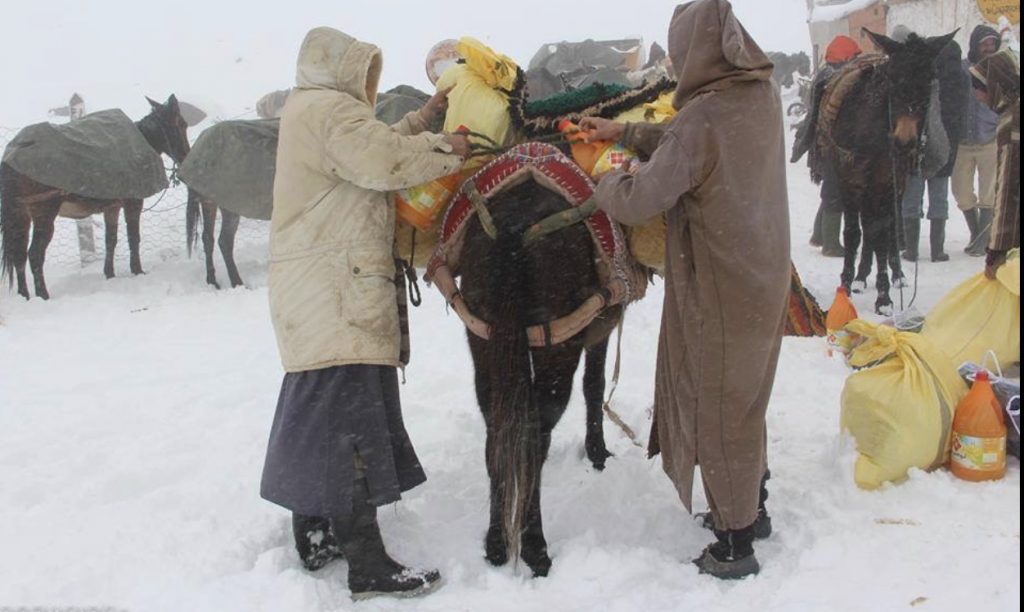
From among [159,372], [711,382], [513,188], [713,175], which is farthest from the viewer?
[159,372]

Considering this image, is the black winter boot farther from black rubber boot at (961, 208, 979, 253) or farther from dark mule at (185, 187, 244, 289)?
dark mule at (185, 187, 244, 289)

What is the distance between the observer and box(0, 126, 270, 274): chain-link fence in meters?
8.73

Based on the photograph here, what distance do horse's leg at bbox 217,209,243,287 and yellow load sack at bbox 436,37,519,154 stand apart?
5.45 metres

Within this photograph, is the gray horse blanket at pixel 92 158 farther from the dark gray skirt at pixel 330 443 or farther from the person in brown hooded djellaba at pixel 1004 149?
the person in brown hooded djellaba at pixel 1004 149

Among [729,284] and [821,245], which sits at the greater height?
[729,284]

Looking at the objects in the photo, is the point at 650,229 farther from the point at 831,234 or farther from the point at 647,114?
the point at 831,234

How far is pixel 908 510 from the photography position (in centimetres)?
278

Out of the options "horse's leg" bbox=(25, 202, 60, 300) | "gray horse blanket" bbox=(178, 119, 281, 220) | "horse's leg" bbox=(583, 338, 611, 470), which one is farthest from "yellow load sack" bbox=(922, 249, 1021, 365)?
"horse's leg" bbox=(25, 202, 60, 300)

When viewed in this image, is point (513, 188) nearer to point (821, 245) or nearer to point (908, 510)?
point (908, 510)

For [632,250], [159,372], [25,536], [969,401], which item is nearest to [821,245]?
[969,401]

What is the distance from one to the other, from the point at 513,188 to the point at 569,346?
1.86ft

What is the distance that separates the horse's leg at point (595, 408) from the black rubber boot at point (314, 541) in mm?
1237

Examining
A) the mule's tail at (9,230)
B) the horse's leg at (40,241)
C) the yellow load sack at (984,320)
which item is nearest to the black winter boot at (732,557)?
the yellow load sack at (984,320)

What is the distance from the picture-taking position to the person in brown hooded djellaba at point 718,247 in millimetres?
2248
